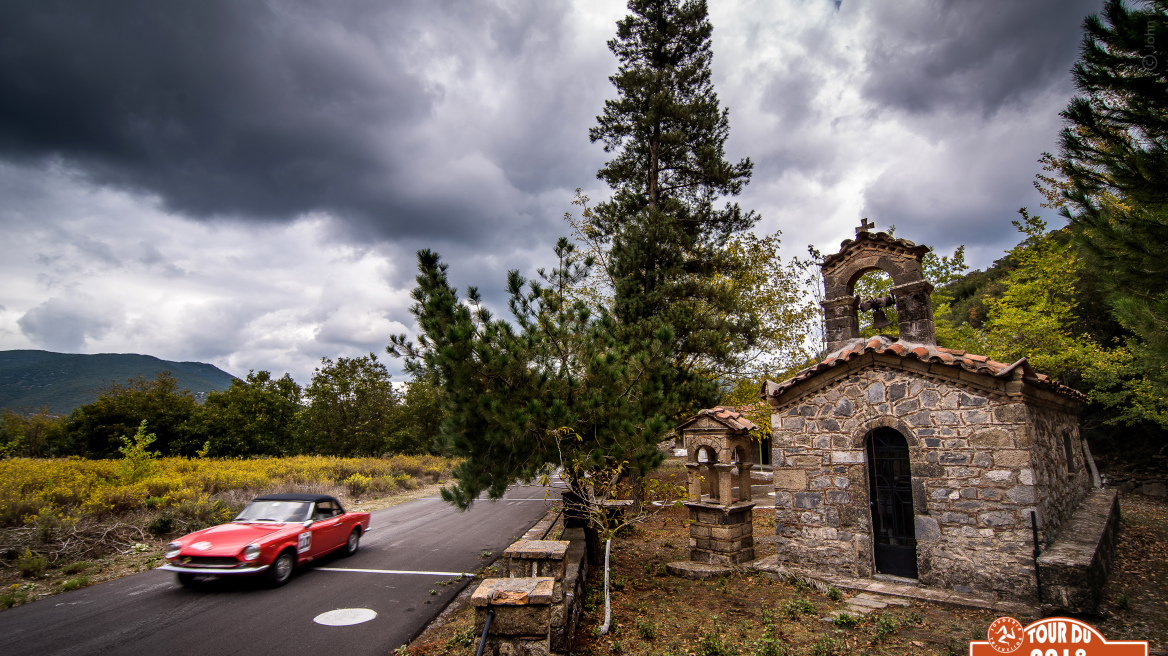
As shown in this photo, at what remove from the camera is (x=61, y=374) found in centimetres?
15450

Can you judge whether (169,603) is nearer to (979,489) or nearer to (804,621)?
(804,621)

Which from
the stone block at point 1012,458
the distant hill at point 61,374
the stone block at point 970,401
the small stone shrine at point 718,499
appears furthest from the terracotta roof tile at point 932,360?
the distant hill at point 61,374

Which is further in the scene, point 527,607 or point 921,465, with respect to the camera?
point 921,465

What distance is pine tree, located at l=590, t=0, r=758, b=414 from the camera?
A: 14.1 m

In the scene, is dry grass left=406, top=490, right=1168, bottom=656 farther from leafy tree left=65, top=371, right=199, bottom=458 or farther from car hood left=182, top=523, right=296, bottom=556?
leafy tree left=65, top=371, right=199, bottom=458

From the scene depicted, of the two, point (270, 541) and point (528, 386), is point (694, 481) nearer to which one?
point (528, 386)

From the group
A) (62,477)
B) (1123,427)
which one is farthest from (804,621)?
(1123,427)

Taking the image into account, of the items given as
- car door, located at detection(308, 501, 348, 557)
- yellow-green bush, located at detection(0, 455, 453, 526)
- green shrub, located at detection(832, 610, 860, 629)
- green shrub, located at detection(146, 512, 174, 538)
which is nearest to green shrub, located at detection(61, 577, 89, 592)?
yellow-green bush, located at detection(0, 455, 453, 526)

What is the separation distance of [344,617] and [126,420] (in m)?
28.2

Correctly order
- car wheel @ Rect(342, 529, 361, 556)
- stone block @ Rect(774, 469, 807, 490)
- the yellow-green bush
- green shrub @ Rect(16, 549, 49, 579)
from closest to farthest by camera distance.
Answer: green shrub @ Rect(16, 549, 49, 579)
stone block @ Rect(774, 469, 807, 490)
the yellow-green bush
car wheel @ Rect(342, 529, 361, 556)

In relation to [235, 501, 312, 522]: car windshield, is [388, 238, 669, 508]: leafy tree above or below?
above

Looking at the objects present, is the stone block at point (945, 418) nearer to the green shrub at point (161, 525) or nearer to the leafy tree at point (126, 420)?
the green shrub at point (161, 525)

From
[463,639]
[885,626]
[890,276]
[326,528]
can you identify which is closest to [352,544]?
[326,528]

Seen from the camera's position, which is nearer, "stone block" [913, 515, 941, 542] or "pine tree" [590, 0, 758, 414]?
"stone block" [913, 515, 941, 542]
